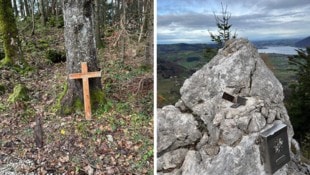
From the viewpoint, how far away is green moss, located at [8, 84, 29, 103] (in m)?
3.69

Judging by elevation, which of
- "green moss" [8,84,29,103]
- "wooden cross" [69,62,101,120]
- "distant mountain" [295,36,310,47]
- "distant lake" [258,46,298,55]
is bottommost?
"green moss" [8,84,29,103]

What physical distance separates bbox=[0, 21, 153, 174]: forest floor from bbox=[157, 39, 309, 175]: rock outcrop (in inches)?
35.3

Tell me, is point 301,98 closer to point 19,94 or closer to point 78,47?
point 78,47

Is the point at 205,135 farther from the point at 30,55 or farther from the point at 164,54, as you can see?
the point at 30,55

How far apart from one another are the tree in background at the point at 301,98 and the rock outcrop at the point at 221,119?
491 mm

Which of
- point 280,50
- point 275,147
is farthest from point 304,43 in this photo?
point 275,147

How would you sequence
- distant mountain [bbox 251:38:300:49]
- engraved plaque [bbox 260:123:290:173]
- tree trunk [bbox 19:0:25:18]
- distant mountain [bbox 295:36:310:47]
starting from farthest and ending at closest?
tree trunk [bbox 19:0:25:18] → distant mountain [bbox 295:36:310:47] → distant mountain [bbox 251:38:300:49] → engraved plaque [bbox 260:123:290:173]

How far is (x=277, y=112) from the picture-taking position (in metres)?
2.45

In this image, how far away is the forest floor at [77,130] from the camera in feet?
10.2

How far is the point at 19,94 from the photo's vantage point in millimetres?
3719

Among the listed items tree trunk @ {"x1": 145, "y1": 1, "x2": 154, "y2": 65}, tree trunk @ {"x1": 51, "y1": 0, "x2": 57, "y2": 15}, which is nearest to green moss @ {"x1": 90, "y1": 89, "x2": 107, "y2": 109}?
tree trunk @ {"x1": 145, "y1": 1, "x2": 154, "y2": 65}

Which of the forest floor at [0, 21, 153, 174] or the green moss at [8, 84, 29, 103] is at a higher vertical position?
the green moss at [8, 84, 29, 103]

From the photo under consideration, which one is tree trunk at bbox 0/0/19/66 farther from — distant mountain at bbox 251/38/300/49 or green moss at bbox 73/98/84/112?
distant mountain at bbox 251/38/300/49

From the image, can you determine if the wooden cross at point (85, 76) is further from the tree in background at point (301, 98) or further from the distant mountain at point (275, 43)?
the tree in background at point (301, 98)
